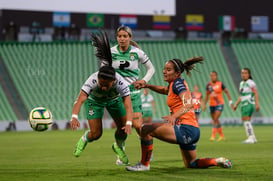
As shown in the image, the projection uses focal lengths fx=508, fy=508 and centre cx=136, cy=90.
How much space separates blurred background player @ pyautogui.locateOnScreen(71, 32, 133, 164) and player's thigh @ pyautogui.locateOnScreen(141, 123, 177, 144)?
33 centimetres

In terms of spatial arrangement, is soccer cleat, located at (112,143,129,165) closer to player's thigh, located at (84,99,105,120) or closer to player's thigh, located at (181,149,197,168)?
player's thigh, located at (84,99,105,120)

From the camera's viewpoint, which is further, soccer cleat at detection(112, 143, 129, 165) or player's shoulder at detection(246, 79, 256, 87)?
player's shoulder at detection(246, 79, 256, 87)

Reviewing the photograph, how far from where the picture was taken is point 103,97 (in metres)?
8.96

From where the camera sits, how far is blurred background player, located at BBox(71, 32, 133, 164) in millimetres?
7984

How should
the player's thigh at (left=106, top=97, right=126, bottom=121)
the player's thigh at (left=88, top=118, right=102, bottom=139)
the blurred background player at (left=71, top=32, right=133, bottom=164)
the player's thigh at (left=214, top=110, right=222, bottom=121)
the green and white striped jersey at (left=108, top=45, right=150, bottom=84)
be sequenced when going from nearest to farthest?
the blurred background player at (left=71, top=32, right=133, bottom=164) < the player's thigh at (left=106, top=97, right=126, bottom=121) < the player's thigh at (left=88, top=118, right=102, bottom=139) < the green and white striped jersey at (left=108, top=45, right=150, bottom=84) < the player's thigh at (left=214, top=110, right=222, bottom=121)

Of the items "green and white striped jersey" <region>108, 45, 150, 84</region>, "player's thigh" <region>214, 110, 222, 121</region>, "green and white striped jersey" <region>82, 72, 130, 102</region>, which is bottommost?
"player's thigh" <region>214, 110, 222, 121</region>

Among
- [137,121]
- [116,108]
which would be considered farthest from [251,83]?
[116,108]

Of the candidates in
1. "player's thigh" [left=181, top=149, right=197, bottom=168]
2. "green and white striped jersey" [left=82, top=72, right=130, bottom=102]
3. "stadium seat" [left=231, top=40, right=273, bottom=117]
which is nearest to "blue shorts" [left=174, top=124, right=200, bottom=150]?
"player's thigh" [left=181, top=149, right=197, bottom=168]

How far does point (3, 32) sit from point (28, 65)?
200 inches

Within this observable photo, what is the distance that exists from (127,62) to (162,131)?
2.35m

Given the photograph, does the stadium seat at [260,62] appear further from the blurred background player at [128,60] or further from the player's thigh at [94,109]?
the player's thigh at [94,109]

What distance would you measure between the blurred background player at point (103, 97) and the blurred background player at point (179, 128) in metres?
0.46

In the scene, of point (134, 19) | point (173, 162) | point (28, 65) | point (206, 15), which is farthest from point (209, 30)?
point (173, 162)

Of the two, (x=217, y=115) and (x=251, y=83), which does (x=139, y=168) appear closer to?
(x=251, y=83)
